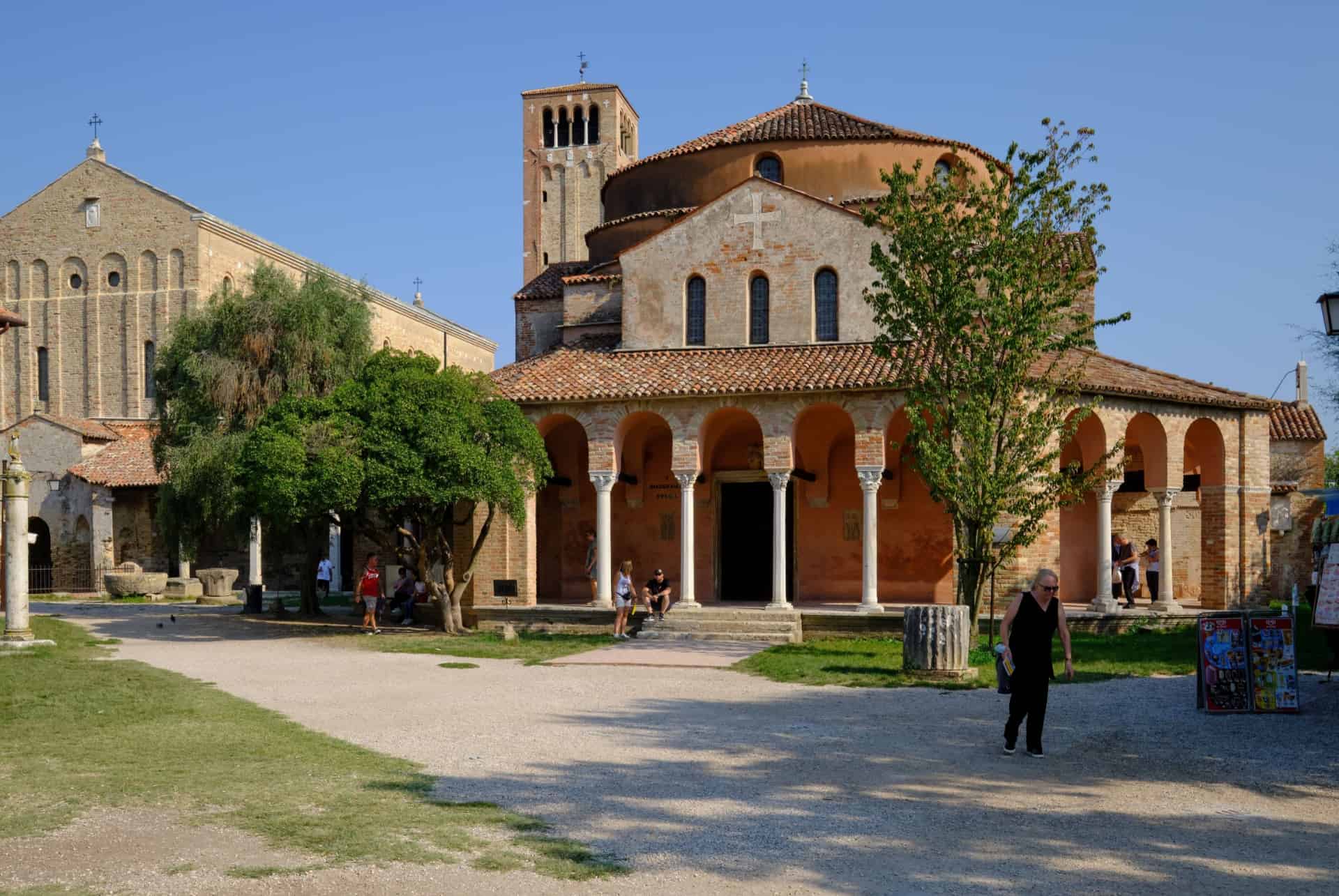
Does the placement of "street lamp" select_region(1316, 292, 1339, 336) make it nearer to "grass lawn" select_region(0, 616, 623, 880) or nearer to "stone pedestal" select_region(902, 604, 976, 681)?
"stone pedestal" select_region(902, 604, 976, 681)

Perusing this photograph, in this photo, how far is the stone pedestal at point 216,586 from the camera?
34938 mm

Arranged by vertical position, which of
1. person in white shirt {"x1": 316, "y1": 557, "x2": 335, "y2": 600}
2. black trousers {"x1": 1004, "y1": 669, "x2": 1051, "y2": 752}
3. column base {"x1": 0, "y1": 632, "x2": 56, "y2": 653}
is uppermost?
black trousers {"x1": 1004, "y1": 669, "x2": 1051, "y2": 752}

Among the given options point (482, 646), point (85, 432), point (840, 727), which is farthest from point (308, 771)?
point (85, 432)

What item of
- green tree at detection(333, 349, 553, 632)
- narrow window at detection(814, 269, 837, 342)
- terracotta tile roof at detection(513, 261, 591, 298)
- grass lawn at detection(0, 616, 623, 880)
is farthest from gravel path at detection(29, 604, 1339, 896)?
terracotta tile roof at detection(513, 261, 591, 298)

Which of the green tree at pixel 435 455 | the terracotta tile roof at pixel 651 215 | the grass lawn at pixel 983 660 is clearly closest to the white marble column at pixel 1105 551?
the grass lawn at pixel 983 660

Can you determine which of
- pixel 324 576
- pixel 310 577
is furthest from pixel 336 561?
pixel 310 577

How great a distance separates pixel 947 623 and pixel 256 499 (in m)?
12.5

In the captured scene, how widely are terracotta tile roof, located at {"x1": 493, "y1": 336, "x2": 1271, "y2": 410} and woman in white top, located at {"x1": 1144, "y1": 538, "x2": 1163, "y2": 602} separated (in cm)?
359

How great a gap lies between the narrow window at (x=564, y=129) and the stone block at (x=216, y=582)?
29.0m

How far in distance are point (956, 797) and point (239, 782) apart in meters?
5.46

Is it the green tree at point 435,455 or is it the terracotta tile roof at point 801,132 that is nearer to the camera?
the green tree at point 435,455

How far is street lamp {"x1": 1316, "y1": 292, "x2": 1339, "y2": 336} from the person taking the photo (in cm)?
1088

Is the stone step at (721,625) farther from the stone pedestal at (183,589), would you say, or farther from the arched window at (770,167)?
the stone pedestal at (183,589)

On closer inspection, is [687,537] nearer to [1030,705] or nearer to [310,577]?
[310,577]
